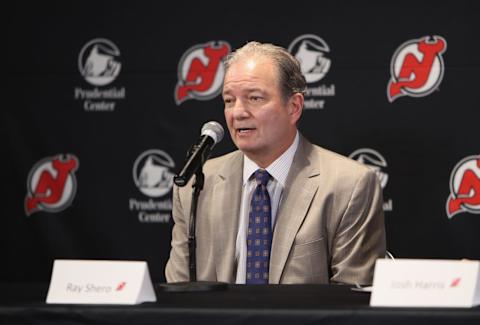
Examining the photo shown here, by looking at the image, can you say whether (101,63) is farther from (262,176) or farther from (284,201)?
(284,201)

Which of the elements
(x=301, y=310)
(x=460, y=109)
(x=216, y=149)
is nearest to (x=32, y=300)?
(x=301, y=310)

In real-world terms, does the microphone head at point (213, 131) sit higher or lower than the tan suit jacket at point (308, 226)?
higher

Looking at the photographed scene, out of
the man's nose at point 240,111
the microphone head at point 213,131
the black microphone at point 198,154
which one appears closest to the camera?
the black microphone at point 198,154

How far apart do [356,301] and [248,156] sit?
1.36 m

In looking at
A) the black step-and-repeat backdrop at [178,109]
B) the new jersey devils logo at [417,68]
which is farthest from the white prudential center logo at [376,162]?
the new jersey devils logo at [417,68]

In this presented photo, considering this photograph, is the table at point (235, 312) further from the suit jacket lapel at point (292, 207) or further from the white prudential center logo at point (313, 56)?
the white prudential center logo at point (313, 56)

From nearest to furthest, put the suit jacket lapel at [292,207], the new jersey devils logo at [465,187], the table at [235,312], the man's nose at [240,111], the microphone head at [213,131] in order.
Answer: the table at [235,312] → the microphone head at [213,131] → the suit jacket lapel at [292,207] → the man's nose at [240,111] → the new jersey devils logo at [465,187]

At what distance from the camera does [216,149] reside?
13.2 ft

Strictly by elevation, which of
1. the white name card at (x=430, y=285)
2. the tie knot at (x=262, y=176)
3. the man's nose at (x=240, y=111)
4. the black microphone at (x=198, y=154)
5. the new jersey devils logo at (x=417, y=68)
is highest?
the new jersey devils logo at (x=417, y=68)

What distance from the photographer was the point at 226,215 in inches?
118

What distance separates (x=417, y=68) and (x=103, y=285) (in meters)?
2.43

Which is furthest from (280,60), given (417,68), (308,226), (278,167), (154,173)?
(154,173)

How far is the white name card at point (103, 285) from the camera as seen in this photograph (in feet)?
5.79

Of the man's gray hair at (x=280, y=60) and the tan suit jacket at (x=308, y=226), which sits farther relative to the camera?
the man's gray hair at (x=280, y=60)
